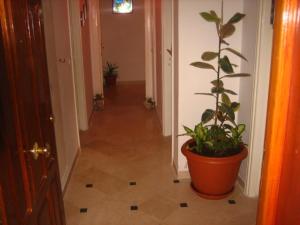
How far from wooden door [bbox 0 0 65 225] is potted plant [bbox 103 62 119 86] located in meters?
6.12

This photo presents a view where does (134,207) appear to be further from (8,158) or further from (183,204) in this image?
(8,158)

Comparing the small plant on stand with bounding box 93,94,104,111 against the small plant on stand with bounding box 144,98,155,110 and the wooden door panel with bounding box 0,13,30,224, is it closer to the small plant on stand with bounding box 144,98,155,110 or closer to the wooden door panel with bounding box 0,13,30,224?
the small plant on stand with bounding box 144,98,155,110

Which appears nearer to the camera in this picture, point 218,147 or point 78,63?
point 218,147

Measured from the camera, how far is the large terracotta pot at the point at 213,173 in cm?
256

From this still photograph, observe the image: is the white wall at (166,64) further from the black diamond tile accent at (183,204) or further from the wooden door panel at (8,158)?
the wooden door panel at (8,158)

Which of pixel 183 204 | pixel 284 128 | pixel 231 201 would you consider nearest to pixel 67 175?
pixel 183 204

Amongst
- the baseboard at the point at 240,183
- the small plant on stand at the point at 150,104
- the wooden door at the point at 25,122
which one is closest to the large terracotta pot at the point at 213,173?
the baseboard at the point at 240,183

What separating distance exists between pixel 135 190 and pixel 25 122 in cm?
180

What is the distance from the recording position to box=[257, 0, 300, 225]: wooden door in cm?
96

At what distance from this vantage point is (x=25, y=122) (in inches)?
51.1

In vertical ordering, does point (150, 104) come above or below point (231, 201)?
above

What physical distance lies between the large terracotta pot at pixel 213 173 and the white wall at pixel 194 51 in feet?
1.13

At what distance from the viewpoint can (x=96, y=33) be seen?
5602mm

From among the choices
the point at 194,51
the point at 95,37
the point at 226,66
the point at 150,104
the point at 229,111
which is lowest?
the point at 150,104
